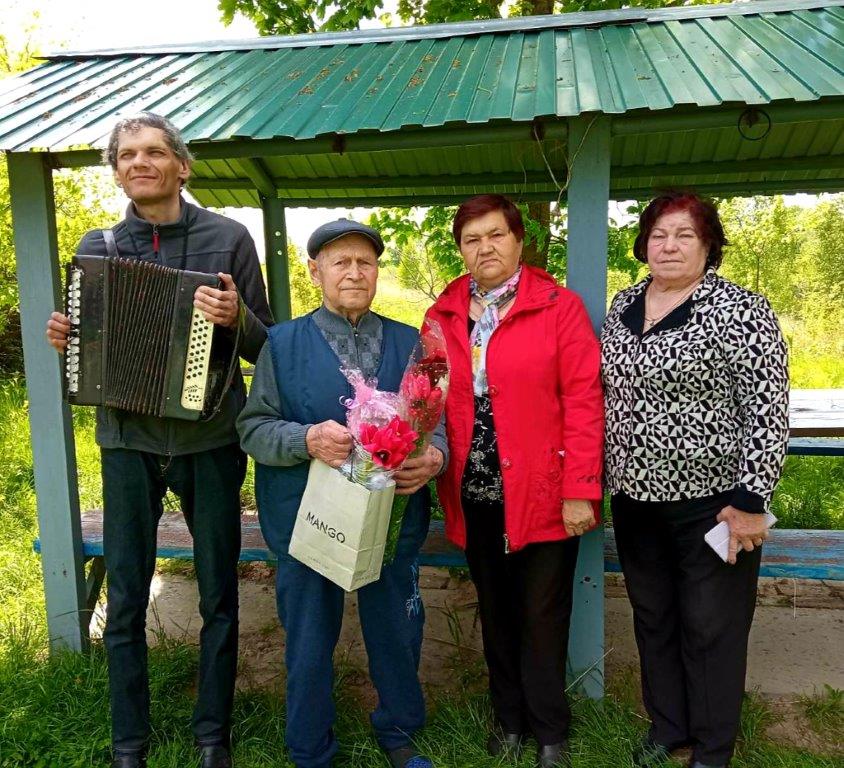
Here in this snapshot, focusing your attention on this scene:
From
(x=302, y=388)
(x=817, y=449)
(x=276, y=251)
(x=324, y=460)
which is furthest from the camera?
(x=276, y=251)

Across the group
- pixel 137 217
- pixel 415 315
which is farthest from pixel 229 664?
pixel 415 315

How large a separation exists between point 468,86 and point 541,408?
154cm

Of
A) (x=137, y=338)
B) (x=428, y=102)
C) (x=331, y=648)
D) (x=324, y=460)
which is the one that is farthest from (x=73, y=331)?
(x=428, y=102)

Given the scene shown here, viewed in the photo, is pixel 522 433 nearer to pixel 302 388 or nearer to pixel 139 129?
pixel 302 388

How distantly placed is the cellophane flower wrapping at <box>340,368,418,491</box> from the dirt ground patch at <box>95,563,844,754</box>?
168 cm

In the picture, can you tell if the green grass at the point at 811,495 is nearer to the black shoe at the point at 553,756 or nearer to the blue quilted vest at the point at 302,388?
the black shoe at the point at 553,756

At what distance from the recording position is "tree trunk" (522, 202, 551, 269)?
6.18m

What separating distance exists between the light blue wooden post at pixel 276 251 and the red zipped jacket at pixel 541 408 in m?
3.33

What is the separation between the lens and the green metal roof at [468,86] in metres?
2.66

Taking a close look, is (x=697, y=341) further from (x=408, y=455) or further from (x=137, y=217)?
(x=137, y=217)

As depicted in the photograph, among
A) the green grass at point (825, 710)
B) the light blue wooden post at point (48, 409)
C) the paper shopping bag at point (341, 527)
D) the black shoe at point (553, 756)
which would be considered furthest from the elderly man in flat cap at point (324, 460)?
the green grass at point (825, 710)

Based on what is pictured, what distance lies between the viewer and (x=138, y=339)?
2.44 m

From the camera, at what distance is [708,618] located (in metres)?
2.40

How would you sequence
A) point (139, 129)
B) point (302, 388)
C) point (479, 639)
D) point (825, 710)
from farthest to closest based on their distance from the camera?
point (479, 639), point (825, 710), point (139, 129), point (302, 388)
